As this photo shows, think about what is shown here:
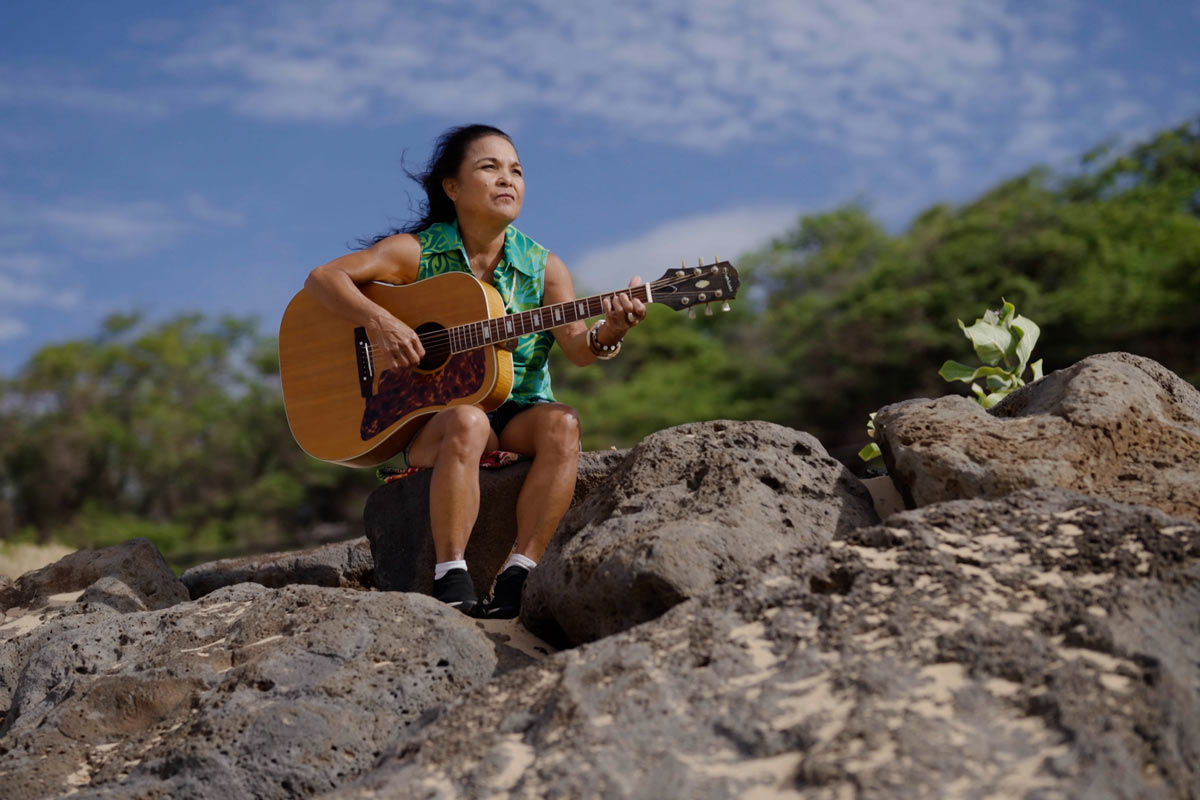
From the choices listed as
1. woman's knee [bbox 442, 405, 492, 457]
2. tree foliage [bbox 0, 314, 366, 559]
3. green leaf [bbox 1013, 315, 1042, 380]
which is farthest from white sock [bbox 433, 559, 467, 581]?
tree foliage [bbox 0, 314, 366, 559]

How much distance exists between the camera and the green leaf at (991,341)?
14.1 feet

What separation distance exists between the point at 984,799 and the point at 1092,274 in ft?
51.2

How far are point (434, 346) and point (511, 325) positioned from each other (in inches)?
11.6

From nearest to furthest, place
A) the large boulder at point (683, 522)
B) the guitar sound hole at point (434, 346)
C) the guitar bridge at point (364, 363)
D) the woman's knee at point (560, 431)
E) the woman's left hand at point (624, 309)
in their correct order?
the large boulder at point (683, 522)
the woman's left hand at point (624, 309)
the woman's knee at point (560, 431)
the guitar sound hole at point (434, 346)
the guitar bridge at point (364, 363)

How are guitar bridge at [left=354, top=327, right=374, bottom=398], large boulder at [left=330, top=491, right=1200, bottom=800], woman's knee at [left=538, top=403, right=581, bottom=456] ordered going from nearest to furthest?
large boulder at [left=330, top=491, right=1200, bottom=800] < woman's knee at [left=538, top=403, right=581, bottom=456] < guitar bridge at [left=354, top=327, right=374, bottom=398]

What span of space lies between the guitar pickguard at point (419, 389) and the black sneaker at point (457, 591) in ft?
2.12

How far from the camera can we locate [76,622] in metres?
3.62

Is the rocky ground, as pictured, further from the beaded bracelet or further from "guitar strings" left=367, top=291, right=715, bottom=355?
"guitar strings" left=367, top=291, right=715, bottom=355

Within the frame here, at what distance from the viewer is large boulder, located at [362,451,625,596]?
4180 mm

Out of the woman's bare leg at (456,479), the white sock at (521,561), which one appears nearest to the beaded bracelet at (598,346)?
the woman's bare leg at (456,479)

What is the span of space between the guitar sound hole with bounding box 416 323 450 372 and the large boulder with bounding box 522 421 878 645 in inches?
33.8

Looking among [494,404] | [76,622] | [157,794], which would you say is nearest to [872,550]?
[157,794]

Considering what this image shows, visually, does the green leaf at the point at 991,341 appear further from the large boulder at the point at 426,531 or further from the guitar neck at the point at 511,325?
the large boulder at the point at 426,531

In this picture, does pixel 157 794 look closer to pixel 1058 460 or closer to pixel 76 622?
pixel 76 622
